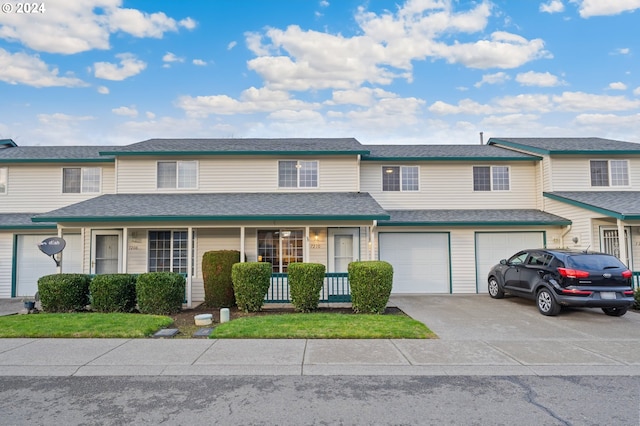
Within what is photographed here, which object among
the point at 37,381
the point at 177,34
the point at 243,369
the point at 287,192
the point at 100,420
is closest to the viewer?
the point at 100,420

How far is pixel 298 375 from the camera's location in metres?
5.36

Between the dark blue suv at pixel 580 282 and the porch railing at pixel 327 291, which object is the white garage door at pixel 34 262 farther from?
the dark blue suv at pixel 580 282

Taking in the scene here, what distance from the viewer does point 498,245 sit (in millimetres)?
14258

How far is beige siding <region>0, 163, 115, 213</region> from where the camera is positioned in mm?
14648

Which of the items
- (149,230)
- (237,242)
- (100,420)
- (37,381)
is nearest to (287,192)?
(237,242)

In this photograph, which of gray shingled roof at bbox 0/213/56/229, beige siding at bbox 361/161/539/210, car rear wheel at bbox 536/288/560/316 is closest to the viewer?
car rear wheel at bbox 536/288/560/316

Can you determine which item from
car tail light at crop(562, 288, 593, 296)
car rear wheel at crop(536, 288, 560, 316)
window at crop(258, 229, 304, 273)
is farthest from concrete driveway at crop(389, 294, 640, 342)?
window at crop(258, 229, 304, 273)

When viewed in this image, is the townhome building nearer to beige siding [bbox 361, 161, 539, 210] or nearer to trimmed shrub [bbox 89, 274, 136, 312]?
beige siding [bbox 361, 161, 539, 210]

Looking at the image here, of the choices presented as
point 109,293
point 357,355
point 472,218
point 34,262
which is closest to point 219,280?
point 109,293

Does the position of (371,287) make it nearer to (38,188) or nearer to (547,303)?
(547,303)

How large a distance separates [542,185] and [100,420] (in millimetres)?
15749

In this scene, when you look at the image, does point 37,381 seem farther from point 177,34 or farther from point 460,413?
point 177,34

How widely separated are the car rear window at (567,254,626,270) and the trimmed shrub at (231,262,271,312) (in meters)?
7.58

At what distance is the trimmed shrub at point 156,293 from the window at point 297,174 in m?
5.62
